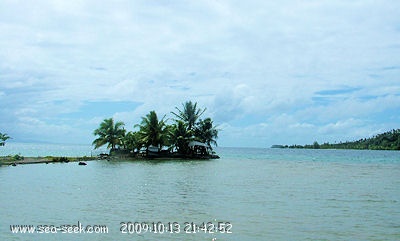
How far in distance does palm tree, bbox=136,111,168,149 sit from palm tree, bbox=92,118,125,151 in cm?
372

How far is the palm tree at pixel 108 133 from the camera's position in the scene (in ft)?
206

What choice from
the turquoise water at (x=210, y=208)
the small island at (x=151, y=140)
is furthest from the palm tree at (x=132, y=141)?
the turquoise water at (x=210, y=208)

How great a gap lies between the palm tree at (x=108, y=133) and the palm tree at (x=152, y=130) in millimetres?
3724

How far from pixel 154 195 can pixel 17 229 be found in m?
10.0

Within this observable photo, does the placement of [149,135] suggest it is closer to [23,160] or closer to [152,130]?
[152,130]

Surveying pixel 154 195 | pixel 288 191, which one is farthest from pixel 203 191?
pixel 288 191

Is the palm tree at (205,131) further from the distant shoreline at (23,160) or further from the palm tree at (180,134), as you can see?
the distant shoreline at (23,160)

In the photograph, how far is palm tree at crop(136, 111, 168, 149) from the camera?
61344 mm

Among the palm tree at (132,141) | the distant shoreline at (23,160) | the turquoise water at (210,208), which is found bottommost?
the turquoise water at (210,208)

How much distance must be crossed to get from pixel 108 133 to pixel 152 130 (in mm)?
7319

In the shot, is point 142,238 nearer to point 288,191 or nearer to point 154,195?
point 154,195

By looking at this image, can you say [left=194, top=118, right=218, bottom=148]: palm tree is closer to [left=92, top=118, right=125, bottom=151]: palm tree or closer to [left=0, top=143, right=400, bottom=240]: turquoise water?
Result: [left=92, top=118, right=125, bottom=151]: palm tree

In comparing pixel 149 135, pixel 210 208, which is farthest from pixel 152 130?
pixel 210 208

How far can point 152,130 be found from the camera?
202ft
